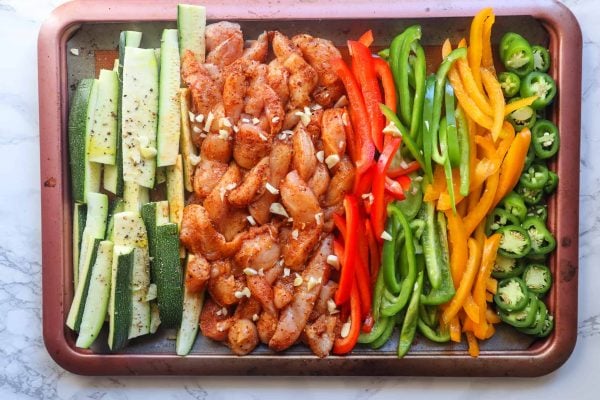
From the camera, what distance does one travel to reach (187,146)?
3.35 metres

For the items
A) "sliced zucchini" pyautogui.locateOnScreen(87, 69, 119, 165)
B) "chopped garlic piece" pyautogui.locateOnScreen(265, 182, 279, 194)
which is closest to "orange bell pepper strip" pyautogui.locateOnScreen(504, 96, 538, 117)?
"chopped garlic piece" pyautogui.locateOnScreen(265, 182, 279, 194)

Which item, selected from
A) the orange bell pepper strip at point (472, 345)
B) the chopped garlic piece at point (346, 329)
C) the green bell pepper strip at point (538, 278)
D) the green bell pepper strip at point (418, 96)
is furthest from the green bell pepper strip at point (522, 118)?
the chopped garlic piece at point (346, 329)

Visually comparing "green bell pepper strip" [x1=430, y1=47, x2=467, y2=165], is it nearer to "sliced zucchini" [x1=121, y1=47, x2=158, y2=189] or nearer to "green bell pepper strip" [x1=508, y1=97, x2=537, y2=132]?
"green bell pepper strip" [x1=508, y1=97, x2=537, y2=132]

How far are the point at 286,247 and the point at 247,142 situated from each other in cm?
58

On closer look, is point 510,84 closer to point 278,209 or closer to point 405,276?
point 405,276

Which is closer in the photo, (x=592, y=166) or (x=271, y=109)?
(x=271, y=109)

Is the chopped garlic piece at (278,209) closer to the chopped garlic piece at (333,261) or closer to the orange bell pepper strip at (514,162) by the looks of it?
the chopped garlic piece at (333,261)

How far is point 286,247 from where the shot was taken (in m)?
3.36

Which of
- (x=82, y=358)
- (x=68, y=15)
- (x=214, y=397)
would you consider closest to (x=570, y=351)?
(x=214, y=397)

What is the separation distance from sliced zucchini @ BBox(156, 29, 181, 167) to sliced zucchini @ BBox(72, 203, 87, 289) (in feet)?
1.62

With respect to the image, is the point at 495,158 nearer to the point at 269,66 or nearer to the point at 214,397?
the point at 269,66

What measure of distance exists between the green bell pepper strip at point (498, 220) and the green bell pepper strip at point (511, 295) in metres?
0.28

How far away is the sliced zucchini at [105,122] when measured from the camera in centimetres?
337

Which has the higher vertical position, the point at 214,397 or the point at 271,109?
the point at 271,109
